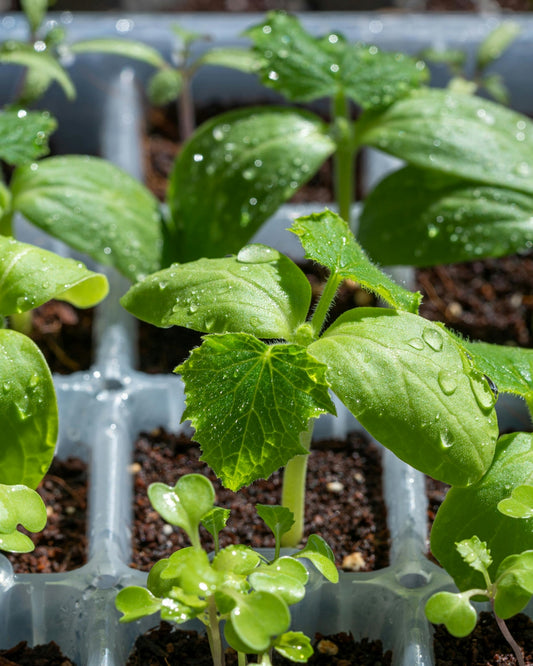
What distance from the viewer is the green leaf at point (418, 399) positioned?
76cm

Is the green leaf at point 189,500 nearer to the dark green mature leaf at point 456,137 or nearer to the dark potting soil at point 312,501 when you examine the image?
the dark potting soil at point 312,501

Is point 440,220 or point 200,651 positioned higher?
point 440,220

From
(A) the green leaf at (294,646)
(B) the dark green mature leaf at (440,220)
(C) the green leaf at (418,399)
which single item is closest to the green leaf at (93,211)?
(B) the dark green mature leaf at (440,220)

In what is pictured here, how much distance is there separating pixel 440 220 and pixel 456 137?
0.36ft

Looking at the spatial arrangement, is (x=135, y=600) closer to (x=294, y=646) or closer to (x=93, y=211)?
(x=294, y=646)

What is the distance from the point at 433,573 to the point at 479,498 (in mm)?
166

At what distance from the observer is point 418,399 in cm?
76

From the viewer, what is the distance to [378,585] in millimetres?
926

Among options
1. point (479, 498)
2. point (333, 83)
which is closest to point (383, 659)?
point (479, 498)

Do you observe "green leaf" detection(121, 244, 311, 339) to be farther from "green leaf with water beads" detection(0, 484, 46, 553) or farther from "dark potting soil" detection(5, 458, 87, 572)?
"dark potting soil" detection(5, 458, 87, 572)

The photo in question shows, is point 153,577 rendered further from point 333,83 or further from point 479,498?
point 333,83

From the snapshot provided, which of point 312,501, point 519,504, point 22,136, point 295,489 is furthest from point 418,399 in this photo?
point 22,136

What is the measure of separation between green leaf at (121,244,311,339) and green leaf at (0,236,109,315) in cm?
7

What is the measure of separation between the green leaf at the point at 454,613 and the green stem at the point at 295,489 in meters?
0.23
